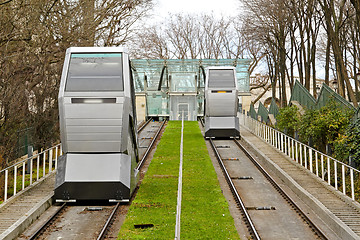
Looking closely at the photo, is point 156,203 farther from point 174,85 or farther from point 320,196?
point 174,85

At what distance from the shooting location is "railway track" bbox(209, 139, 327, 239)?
11.4m

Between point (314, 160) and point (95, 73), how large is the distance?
36.4ft

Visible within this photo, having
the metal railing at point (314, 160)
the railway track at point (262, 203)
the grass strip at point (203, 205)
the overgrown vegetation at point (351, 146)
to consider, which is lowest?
the railway track at point (262, 203)

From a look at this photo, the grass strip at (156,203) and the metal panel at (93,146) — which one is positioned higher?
the metal panel at (93,146)

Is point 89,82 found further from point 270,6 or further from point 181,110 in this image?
point 181,110

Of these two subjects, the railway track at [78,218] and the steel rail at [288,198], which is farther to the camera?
the steel rail at [288,198]

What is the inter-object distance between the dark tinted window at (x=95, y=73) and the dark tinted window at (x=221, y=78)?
15913mm

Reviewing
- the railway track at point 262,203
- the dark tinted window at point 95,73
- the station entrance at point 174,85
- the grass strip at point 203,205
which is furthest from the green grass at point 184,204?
the station entrance at point 174,85

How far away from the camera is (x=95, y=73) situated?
13.3 metres

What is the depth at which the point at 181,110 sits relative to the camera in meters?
Answer: 48.7

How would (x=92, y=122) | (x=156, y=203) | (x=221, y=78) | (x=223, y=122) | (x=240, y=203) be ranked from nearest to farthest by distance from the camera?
(x=92, y=122)
(x=156, y=203)
(x=240, y=203)
(x=221, y=78)
(x=223, y=122)

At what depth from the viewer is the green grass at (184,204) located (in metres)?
10.9

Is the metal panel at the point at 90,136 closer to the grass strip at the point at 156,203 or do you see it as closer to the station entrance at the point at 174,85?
the grass strip at the point at 156,203

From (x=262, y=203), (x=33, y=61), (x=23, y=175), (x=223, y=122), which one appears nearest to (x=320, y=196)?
(x=262, y=203)
